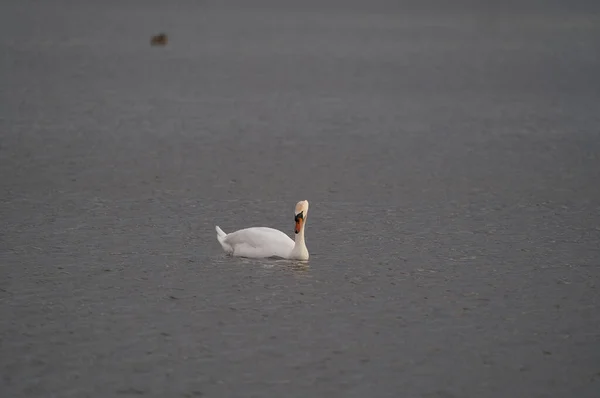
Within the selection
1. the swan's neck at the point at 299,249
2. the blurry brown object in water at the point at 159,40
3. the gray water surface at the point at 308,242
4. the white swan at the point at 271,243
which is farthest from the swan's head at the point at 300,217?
the blurry brown object in water at the point at 159,40

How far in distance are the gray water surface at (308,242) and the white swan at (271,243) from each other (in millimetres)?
244

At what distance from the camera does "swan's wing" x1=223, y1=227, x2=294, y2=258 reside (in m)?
21.9

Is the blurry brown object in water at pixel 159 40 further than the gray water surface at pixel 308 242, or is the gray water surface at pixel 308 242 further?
the blurry brown object in water at pixel 159 40

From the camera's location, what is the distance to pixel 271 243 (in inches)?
861

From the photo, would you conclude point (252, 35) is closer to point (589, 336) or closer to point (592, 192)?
point (592, 192)

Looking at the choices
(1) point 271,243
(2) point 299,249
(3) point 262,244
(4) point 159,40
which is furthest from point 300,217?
(4) point 159,40

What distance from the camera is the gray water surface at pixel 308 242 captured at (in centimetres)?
1650

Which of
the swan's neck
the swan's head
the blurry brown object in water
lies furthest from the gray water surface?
the blurry brown object in water

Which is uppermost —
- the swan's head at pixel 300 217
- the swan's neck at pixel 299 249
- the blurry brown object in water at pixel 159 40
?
the blurry brown object in water at pixel 159 40

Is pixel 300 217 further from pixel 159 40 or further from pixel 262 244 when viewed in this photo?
pixel 159 40

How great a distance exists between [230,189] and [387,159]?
24.0 feet

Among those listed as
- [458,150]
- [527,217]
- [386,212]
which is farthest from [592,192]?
[458,150]

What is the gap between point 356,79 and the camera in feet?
228

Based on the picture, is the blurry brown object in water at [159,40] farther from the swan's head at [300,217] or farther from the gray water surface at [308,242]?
the swan's head at [300,217]
